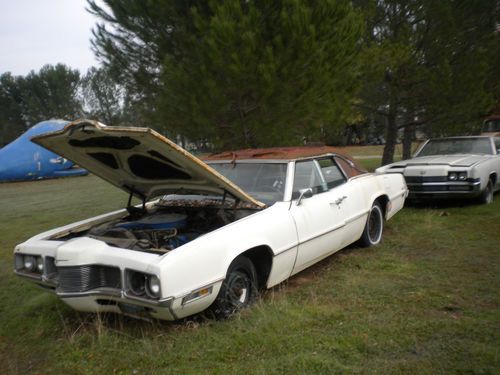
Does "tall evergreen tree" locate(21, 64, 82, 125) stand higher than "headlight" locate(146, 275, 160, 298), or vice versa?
"tall evergreen tree" locate(21, 64, 82, 125)

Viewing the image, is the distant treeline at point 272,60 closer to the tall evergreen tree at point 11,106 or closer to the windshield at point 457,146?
the windshield at point 457,146

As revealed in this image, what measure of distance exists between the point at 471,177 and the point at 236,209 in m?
4.63

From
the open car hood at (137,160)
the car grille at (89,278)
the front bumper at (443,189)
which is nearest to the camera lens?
the car grille at (89,278)

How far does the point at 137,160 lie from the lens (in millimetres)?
4047

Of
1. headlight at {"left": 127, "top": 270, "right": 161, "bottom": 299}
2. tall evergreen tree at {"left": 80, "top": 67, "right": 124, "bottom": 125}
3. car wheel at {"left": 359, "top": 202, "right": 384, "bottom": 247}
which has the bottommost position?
car wheel at {"left": 359, "top": 202, "right": 384, "bottom": 247}

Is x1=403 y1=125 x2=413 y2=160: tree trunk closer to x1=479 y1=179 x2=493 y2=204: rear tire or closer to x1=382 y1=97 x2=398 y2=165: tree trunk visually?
x1=382 y1=97 x2=398 y2=165: tree trunk

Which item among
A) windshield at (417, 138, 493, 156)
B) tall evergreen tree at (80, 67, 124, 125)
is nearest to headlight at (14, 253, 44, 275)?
windshield at (417, 138, 493, 156)

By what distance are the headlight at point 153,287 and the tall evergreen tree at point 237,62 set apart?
448 cm

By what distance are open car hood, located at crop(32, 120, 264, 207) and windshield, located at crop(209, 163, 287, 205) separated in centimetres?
33

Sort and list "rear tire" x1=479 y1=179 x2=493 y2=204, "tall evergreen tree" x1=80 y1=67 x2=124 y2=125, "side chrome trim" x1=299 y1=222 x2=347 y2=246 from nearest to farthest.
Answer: "side chrome trim" x1=299 y1=222 x2=347 y2=246
"rear tire" x1=479 y1=179 x2=493 y2=204
"tall evergreen tree" x1=80 y1=67 x2=124 y2=125

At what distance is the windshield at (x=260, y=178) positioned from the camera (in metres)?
4.30

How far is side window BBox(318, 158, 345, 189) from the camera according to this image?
16.1ft

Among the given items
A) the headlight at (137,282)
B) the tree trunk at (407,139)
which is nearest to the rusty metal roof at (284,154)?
the headlight at (137,282)

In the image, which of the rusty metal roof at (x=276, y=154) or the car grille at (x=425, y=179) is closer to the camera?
the rusty metal roof at (x=276, y=154)
